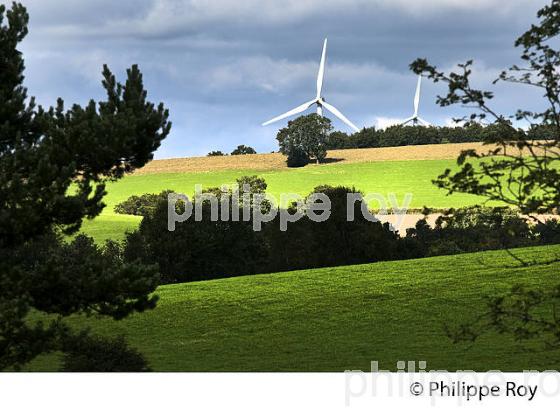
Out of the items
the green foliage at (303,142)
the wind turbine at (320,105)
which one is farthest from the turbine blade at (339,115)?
the green foliage at (303,142)

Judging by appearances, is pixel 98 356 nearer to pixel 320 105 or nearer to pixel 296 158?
pixel 320 105

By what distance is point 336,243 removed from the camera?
45.1 m

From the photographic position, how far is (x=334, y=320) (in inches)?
898

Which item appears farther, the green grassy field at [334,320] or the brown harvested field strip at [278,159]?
the brown harvested field strip at [278,159]

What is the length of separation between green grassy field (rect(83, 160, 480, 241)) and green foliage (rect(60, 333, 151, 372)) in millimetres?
58360

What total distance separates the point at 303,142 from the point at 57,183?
8024 cm

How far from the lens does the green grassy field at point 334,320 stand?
63.3 feet

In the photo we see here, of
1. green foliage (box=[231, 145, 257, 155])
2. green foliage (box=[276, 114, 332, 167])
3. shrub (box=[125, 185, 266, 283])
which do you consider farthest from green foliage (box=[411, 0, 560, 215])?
Answer: green foliage (box=[231, 145, 257, 155])

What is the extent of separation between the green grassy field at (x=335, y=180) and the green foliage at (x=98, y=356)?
191ft

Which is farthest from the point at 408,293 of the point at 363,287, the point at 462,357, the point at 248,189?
the point at 248,189

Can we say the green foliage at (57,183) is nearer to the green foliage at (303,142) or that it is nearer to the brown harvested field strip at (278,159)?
the brown harvested field strip at (278,159)

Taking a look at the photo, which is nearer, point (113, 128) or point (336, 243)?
point (113, 128)
